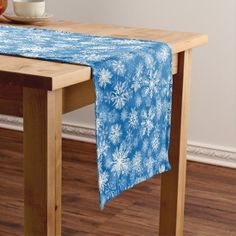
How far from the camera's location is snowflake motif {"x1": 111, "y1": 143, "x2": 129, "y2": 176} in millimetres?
1761

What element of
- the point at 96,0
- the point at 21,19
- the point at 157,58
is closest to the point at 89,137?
the point at 96,0

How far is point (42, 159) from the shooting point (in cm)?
157

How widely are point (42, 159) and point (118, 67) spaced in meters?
0.30

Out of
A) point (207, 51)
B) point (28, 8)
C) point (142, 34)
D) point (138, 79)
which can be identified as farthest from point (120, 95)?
point (207, 51)

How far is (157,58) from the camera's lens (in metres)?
1.91

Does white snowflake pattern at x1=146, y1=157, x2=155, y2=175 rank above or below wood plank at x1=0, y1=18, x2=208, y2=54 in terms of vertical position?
below

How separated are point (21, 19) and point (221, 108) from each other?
1.31 m

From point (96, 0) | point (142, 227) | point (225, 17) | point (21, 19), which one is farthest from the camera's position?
point (96, 0)

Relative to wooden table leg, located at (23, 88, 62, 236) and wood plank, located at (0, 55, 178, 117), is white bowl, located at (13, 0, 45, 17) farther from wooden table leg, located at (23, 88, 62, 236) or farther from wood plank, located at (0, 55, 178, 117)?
wooden table leg, located at (23, 88, 62, 236)

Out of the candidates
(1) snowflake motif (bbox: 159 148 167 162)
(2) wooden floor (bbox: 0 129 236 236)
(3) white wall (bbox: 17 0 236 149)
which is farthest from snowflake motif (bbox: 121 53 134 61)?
(3) white wall (bbox: 17 0 236 149)

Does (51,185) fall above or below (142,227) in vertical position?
above

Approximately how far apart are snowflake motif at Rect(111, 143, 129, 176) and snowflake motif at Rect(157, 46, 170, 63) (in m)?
0.28

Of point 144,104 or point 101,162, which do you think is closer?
point 101,162

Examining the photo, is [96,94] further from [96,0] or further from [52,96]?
[96,0]
